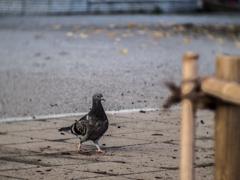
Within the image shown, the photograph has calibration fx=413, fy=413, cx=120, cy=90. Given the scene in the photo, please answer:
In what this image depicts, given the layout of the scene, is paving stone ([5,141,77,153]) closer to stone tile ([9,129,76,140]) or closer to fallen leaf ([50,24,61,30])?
stone tile ([9,129,76,140])

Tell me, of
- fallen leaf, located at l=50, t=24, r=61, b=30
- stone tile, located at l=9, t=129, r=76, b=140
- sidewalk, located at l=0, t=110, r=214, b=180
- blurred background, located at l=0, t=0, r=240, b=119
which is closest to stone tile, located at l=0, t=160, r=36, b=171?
sidewalk, located at l=0, t=110, r=214, b=180

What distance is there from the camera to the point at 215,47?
9680 millimetres

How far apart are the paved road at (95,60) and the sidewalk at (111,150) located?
0.59m

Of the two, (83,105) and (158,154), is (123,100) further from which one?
(158,154)

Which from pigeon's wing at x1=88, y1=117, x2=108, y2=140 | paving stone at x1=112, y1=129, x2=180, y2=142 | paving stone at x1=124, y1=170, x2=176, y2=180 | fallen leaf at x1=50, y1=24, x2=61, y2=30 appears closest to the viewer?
paving stone at x1=124, y1=170, x2=176, y2=180

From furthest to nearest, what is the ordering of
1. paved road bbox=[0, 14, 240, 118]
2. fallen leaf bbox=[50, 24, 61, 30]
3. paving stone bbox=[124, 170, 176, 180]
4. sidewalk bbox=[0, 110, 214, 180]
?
fallen leaf bbox=[50, 24, 61, 30] → paved road bbox=[0, 14, 240, 118] → sidewalk bbox=[0, 110, 214, 180] → paving stone bbox=[124, 170, 176, 180]

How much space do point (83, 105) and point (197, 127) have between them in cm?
160

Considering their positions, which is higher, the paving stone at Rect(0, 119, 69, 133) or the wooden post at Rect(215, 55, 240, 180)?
the wooden post at Rect(215, 55, 240, 180)

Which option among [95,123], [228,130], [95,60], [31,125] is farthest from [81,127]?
[95,60]

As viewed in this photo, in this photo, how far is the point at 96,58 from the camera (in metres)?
8.40

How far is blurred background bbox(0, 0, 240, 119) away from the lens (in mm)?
5797

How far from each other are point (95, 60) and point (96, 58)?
0.62ft

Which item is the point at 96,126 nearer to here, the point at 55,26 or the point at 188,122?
the point at 188,122

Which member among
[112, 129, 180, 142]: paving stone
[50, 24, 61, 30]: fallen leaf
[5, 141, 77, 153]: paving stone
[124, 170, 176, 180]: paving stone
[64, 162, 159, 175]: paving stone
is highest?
[50, 24, 61, 30]: fallen leaf
